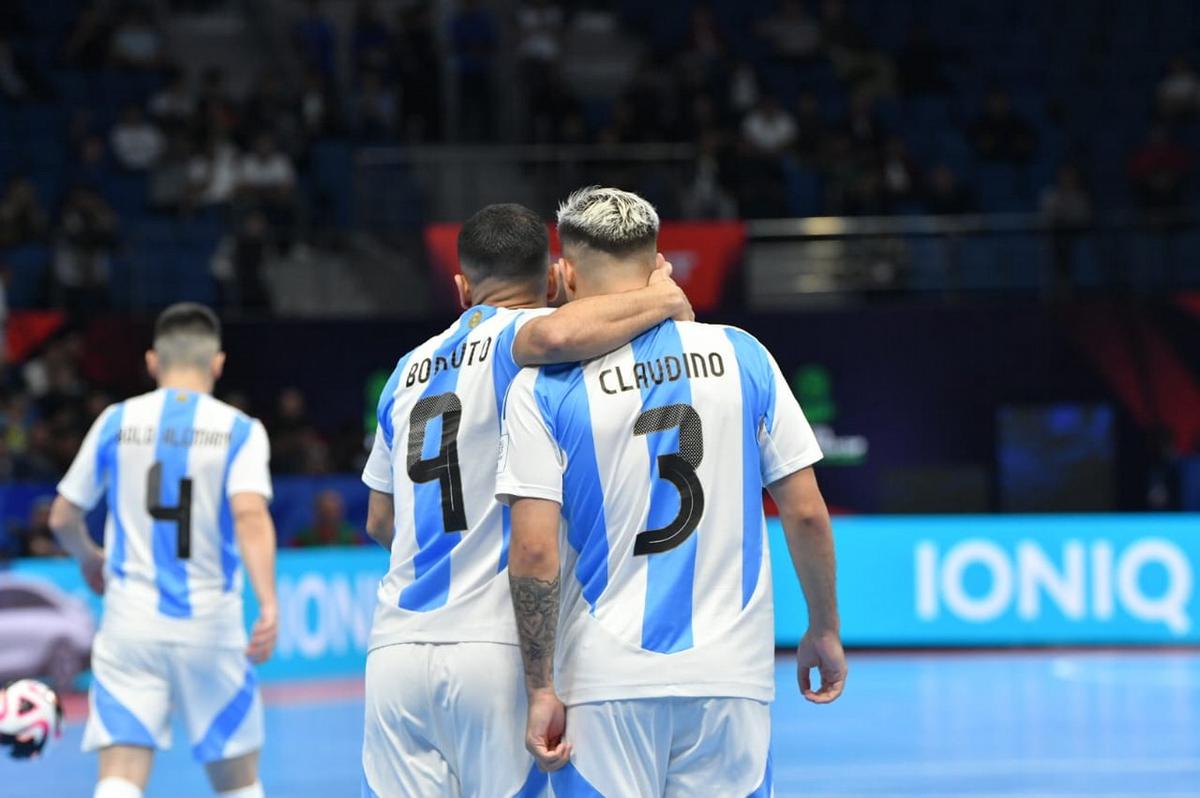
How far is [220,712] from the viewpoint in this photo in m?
5.89

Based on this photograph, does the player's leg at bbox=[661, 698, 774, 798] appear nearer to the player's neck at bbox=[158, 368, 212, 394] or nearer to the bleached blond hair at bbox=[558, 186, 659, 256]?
the bleached blond hair at bbox=[558, 186, 659, 256]

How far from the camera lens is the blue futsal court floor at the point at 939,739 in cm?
873

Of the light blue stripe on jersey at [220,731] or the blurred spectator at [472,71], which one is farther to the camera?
the blurred spectator at [472,71]

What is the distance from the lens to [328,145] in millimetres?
17188

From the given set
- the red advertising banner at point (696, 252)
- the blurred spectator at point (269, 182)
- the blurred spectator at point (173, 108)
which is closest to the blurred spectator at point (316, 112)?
the blurred spectator at point (269, 182)

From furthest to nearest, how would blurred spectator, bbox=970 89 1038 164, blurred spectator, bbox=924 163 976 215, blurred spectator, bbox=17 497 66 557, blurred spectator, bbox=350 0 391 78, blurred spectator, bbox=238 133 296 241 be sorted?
blurred spectator, bbox=350 0 391 78
blurred spectator, bbox=970 89 1038 164
blurred spectator, bbox=924 163 976 215
blurred spectator, bbox=238 133 296 241
blurred spectator, bbox=17 497 66 557

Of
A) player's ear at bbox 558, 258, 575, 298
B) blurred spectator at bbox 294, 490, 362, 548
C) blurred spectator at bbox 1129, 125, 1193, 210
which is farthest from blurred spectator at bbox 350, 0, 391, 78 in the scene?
player's ear at bbox 558, 258, 575, 298

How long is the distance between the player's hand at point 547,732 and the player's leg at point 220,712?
8.15 feet

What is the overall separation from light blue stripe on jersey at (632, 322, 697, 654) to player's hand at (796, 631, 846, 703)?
29 cm

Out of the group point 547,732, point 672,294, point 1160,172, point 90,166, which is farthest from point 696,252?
point 547,732

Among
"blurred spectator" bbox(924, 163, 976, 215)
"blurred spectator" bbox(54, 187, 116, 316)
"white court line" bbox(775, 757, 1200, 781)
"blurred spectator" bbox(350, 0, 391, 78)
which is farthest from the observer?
"blurred spectator" bbox(350, 0, 391, 78)

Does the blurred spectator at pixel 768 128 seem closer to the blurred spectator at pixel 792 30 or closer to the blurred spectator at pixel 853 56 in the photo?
the blurred spectator at pixel 853 56

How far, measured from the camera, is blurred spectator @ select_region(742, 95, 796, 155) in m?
18.0

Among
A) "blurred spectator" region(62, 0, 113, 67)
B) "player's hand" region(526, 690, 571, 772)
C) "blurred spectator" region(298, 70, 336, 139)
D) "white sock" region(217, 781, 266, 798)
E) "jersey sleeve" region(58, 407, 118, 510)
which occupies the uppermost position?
"blurred spectator" region(62, 0, 113, 67)
